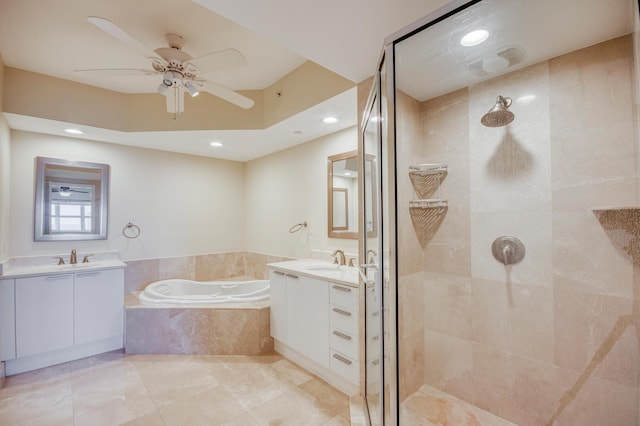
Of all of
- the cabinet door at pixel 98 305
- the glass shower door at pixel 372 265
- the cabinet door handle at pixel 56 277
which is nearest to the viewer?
the glass shower door at pixel 372 265

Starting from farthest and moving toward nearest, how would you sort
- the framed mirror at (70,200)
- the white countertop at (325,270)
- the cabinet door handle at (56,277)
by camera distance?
the framed mirror at (70,200) < the cabinet door handle at (56,277) < the white countertop at (325,270)

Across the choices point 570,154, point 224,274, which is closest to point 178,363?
point 224,274

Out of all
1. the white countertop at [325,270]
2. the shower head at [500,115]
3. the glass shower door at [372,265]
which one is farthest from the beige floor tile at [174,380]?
the shower head at [500,115]

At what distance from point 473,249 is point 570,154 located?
0.71 m

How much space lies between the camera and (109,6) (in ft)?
5.66

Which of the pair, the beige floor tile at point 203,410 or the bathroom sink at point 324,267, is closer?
the beige floor tile at point 203,410

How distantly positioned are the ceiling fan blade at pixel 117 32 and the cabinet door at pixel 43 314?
2.30 m

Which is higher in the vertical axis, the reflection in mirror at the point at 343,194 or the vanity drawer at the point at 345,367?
the reflection in mirror at the point at 343,194

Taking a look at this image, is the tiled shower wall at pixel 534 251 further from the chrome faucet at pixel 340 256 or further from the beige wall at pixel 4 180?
the beige wall at pixel 4 180

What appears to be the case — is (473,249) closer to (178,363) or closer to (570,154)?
(570,154)

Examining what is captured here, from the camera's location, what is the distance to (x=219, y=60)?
1.81m

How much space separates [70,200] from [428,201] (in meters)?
3.69

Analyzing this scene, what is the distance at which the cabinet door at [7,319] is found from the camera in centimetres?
236

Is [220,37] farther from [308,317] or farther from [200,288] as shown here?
[200,288]
